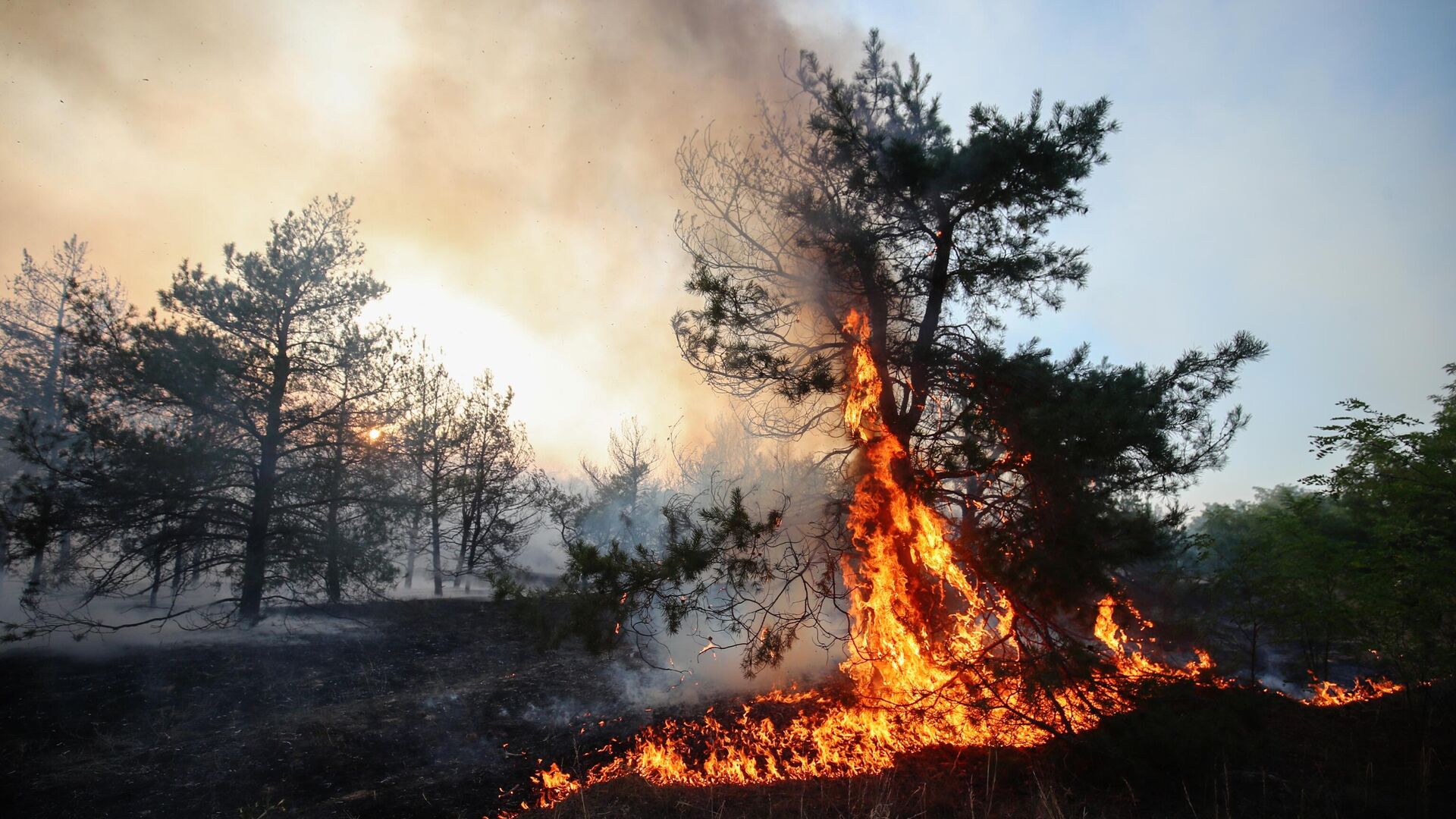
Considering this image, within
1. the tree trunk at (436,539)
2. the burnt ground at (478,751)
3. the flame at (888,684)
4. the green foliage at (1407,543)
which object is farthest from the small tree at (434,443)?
the green foliage at (1407,543)

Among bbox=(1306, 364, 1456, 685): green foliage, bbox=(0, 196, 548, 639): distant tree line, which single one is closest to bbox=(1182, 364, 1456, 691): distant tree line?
bbox=(1306, 364, 1456, 685): green foliage

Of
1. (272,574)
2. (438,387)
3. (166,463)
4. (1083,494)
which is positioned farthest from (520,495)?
(1083,494)

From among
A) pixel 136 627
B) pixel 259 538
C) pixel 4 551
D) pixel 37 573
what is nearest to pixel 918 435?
pixel 259 538

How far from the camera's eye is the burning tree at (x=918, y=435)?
745 cm

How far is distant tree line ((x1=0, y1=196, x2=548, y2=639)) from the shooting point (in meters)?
12.5

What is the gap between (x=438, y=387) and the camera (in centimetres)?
2236

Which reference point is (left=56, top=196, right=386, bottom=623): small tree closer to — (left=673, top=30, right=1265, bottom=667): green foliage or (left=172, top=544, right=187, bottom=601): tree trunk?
(left=172, top=544, right=187, bottom=601): tree trunk

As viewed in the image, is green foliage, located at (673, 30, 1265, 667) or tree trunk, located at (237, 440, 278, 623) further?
tree trunk, located at (237, 440, 278, 623)

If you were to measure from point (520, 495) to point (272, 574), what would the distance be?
857cm

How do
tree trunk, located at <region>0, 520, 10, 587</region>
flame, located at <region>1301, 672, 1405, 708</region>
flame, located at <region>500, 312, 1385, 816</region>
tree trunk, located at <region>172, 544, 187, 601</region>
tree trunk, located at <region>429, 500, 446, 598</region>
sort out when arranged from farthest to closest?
tree trunk, located at <region>429, 500, 446, 598</region> → tree trunk, located at <region>172, 544, 187, 601</region> → tree trunk, located at <region>0, 520, 10, 587</region> → flame, located at <region>1301, 672, 1405, 708</region> → flame, located at <region>500, 312, 1385, 816</region>

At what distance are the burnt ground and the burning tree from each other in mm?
756

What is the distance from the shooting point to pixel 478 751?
958cm

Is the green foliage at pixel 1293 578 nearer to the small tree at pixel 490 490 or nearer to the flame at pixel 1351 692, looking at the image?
the flame at pixel 1351 692

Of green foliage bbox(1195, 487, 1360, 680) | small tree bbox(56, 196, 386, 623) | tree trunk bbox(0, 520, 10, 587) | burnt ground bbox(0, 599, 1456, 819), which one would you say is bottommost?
burnt ground bbox(0, 599, 1456, 819)
